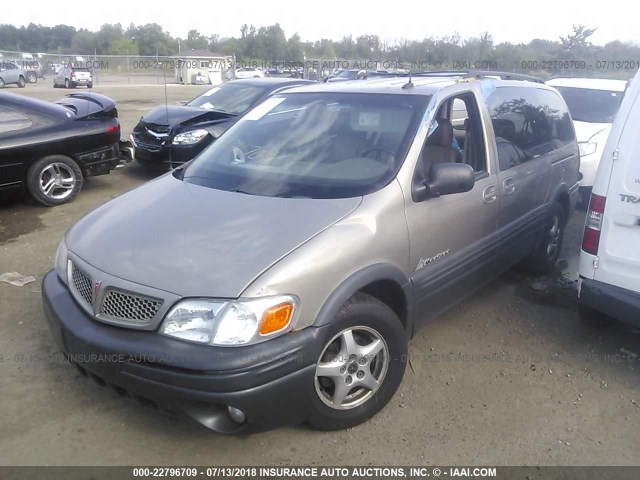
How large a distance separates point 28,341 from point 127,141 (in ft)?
15.8

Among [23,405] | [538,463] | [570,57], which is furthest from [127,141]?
[570,57]

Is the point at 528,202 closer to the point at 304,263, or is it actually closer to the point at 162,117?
the point at 304,263

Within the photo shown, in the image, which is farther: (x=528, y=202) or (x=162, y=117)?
(x=162, y=117)

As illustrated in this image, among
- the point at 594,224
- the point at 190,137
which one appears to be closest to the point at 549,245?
the point at 594,224

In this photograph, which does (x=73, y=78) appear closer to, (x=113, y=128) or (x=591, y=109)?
(x=113, y=128)

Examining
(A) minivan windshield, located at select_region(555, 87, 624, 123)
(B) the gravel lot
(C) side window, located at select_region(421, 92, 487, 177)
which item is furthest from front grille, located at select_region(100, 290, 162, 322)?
(A) minivan windshield, located at select_region(555, 87, 624, 123)

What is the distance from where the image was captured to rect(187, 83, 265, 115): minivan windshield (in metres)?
8.41

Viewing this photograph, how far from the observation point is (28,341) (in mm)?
3549

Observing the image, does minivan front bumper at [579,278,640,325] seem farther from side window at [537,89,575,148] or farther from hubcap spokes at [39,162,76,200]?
hubcap spokes at [39,162,76,200]

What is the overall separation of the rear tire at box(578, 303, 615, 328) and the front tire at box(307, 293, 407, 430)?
1689mm

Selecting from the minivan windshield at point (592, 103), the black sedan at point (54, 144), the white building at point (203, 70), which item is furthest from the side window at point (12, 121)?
the white building at point (203, 70)

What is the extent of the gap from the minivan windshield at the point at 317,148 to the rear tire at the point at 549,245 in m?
2.15

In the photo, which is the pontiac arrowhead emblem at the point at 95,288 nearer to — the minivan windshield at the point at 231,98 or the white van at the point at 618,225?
the white van at the point at 618,225

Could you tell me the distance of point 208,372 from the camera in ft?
7.30
